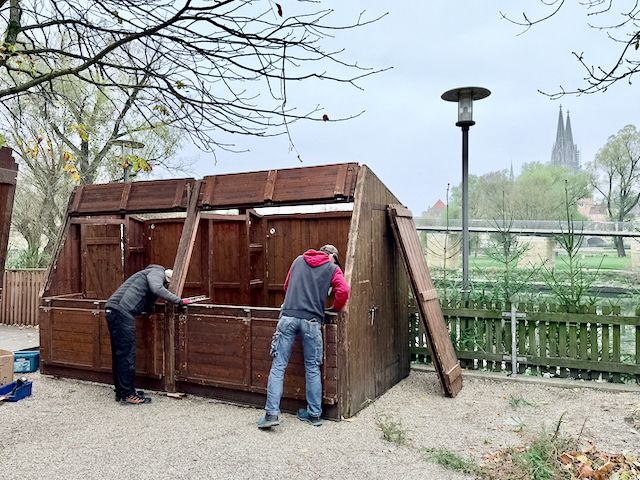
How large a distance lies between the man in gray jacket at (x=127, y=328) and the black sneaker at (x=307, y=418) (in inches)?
77.3

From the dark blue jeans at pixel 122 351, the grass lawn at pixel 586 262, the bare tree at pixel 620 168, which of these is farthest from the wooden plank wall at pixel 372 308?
the bare tree at pixel 620 168

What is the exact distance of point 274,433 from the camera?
545 cm

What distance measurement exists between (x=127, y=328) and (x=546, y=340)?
5528mm

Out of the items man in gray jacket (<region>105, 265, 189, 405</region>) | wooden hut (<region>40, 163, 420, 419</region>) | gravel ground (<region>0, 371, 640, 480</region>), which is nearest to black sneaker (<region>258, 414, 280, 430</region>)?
gravel ground (<region>0, 371, 640, 480</region>)

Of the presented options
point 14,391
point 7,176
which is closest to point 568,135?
point 14,391

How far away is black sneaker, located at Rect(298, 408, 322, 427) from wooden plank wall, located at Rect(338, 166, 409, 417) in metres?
0.32

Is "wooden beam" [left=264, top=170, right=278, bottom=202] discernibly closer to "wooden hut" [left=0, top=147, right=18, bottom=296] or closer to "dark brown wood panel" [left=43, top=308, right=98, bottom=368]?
"dark brown wood panel" [left=43, top=308, right=98, bottom=368]

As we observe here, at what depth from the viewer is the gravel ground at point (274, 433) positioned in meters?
4.59

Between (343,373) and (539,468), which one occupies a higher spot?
(343,373)

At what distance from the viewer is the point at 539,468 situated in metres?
4.33

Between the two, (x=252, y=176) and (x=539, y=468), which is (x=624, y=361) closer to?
(x=539, y=468)

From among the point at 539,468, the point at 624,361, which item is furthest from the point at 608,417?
the point at 539,468

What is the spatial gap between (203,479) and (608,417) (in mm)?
4381

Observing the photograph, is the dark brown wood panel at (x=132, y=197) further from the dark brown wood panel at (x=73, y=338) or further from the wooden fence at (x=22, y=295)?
the wooden fence at (x=22, y=295)
